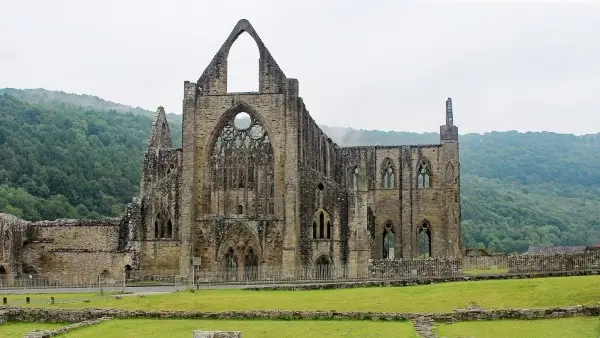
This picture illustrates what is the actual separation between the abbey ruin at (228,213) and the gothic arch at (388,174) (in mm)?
14571

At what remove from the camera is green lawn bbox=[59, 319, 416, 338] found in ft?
93.8

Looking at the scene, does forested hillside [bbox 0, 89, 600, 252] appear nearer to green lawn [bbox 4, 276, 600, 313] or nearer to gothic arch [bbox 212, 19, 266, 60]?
gothic arch [bbox 212, 19, 266, 60]

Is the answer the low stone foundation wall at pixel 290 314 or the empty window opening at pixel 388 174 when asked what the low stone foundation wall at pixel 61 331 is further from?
the empty window opening at pixel 388 174

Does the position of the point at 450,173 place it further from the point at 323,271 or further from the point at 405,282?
the point at 405,282

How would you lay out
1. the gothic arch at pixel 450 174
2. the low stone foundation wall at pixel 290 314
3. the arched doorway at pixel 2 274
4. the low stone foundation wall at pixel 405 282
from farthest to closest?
the gothic arch at pixel 450 174, the arched doorway at pixel 2 274, the low stone foundation wall at pixel 405 282, the low stone foundation wall at pixel 290 314

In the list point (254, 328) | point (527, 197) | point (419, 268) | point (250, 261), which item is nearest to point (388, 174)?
point (250, 261)

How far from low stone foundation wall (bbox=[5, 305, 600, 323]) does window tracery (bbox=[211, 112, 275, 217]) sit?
2695 cm

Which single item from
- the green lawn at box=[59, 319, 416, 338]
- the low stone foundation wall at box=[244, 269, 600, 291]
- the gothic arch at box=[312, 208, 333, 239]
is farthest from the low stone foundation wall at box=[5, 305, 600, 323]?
the gothic arch at box=[312, 208, 333, 239]

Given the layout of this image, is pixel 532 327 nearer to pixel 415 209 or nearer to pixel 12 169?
pixel 415 209

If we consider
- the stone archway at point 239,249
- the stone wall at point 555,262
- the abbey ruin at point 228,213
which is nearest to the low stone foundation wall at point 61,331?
the abbey ruin at point 228,213

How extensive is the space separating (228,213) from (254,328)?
3251 cm

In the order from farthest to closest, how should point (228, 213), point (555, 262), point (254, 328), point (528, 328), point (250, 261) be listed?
point (228, 213) → point (250, 261) → point (555, 262) → point (254, 328) → point (528, 328)

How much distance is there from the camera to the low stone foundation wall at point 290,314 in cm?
3069

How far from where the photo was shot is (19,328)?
3378 centimetres
